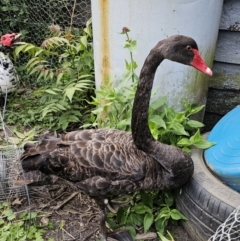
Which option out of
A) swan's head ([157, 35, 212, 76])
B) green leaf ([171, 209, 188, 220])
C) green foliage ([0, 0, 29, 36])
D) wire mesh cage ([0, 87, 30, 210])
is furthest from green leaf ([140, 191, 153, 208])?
green foliage ([0, 0, 29, 36])

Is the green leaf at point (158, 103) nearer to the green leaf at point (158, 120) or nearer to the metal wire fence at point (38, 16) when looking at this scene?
the green leaf at point (158, 120)

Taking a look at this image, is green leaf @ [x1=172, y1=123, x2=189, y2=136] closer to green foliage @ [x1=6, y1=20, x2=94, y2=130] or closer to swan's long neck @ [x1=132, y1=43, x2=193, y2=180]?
swan's long neck @ [x1=132, y1=43, x2=193, y2=180]

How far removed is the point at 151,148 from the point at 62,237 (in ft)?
2.04

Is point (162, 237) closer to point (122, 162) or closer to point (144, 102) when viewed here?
point (122, 162)

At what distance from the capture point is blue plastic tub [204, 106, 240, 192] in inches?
62.7

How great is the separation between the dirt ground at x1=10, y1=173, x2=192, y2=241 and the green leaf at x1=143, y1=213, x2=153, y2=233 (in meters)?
0.06

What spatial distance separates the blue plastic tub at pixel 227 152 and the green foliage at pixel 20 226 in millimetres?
832

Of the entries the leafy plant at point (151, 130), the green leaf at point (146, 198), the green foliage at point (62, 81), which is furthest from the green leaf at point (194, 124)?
the green foliage at point (62, 81)

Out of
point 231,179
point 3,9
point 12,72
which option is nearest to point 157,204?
point 231,179

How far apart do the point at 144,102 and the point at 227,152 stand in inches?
16.5

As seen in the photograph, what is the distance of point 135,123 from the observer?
5.36 feet

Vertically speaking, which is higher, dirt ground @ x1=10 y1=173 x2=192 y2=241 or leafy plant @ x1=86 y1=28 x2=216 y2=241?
leafy plant @ x1=86 y1=28 x2=216 y2=241

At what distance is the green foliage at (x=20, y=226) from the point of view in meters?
1.82

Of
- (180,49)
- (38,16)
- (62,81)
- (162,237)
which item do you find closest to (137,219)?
(162,237)
